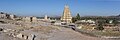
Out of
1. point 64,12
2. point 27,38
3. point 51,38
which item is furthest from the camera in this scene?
point 64,12

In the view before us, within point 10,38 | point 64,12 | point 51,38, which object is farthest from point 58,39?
point 64,12

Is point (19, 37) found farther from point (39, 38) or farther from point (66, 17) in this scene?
point (66, 17)

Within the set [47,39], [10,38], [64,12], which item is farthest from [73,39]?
[64,12]

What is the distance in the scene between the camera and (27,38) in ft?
62.3

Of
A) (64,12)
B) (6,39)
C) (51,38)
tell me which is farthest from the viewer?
(64,12)

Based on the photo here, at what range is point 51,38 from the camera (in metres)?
20.2

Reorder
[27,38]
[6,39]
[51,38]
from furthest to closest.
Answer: [51,38] < [27,38] < [6,39]

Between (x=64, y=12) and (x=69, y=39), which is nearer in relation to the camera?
(x=69, y=39)

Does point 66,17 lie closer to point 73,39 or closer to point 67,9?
point 67,9

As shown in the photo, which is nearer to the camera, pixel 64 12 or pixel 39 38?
pixel 39 38

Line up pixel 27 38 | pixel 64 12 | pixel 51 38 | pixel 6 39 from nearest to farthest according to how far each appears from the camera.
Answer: pixel 6 39, pixel 27 38, pixel 51 38, pixel 64 12

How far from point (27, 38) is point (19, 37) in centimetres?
55

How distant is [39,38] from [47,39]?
2.01 feet

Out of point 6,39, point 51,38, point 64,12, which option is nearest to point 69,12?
point 64,12
